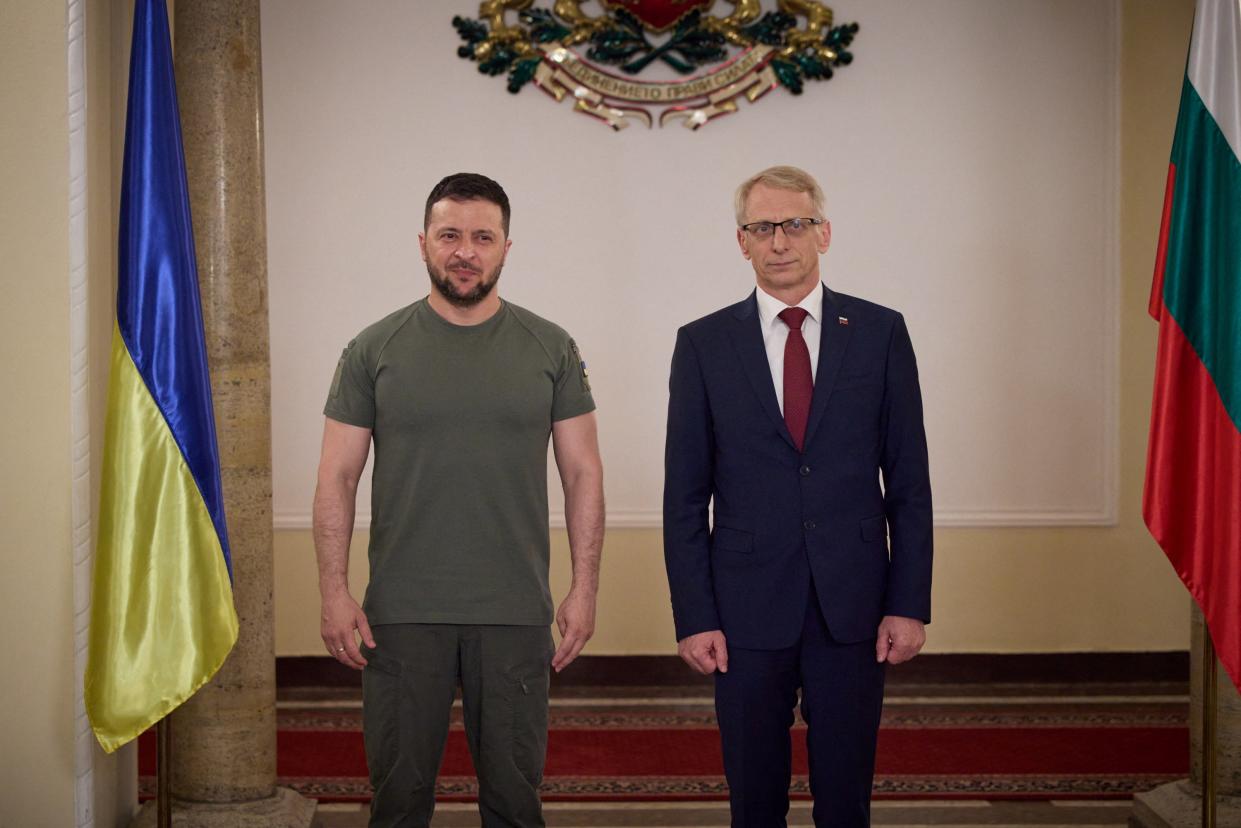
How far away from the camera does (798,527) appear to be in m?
2.29

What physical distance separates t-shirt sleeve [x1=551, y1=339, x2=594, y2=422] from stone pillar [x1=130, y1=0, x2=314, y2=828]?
3.61 feet

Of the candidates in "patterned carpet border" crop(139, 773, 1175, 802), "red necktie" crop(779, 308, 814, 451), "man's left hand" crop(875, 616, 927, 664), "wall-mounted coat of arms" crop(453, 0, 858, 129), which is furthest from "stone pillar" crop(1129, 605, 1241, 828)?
"wall-mounted coat of arms" crop(453, 0, 858, 129)

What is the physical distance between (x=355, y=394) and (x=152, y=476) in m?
0.55

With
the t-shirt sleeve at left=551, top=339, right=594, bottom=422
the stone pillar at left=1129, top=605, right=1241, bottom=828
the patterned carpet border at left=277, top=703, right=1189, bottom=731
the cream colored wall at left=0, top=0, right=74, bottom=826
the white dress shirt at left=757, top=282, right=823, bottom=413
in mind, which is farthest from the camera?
the patterned carpet border at left=277, top=703, right=1189, bottom=731

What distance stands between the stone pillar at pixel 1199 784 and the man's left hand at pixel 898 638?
123 cm

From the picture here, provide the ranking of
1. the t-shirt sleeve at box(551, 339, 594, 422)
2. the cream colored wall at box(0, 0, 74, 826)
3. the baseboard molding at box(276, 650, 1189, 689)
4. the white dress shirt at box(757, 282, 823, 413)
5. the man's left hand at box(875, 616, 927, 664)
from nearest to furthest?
the man's left hand at box(875, 616, 927, 664) → the white dress shirt at box(757, 282, 823, 413) → the t-shirt sleeve at box(551, 339, 594, 422) → the cream colored wall at box(0, 0, 74, 826) → the baseboard molding at box(276, 650, 1189, 689)

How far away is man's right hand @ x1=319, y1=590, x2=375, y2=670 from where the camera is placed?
235 centimetres

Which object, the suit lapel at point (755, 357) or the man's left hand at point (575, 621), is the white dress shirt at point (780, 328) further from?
the man's left hand at point (575, 621)

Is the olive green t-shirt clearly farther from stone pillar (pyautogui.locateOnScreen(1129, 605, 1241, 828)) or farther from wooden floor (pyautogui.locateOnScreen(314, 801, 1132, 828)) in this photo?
stone pillar (pyautogui.locateOnScreen(1129, 605, 1241, 828))

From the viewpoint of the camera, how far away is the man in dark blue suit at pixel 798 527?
2283 mm

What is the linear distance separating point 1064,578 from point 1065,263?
50.2 inches

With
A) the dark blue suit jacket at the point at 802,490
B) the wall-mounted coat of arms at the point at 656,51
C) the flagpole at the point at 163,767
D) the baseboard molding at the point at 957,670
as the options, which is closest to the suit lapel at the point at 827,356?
the dark blue suit jacket at the point at 802,490

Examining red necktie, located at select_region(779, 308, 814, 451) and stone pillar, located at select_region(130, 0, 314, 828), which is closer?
red necktie, located at select_region(779, 308, 814, 451)

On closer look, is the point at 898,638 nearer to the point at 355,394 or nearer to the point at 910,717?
the point at 355,394
